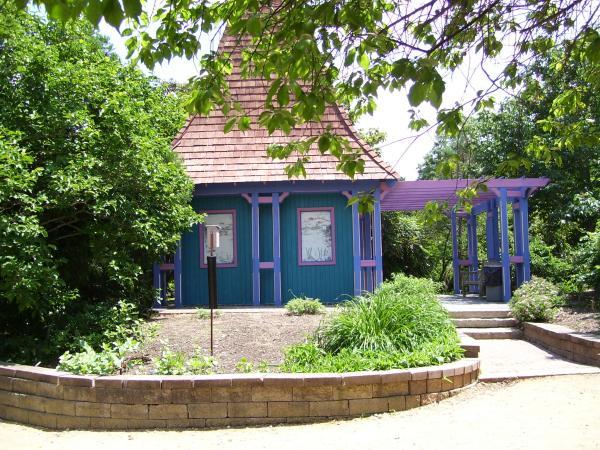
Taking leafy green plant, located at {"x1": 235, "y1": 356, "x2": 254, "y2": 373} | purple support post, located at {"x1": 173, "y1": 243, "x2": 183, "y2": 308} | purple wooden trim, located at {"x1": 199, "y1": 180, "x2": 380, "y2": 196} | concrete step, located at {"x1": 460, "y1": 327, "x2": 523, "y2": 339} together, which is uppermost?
purple wooden trim, located at {"x1": 199, "y1": 180, "x2": 380, "y2": 196}

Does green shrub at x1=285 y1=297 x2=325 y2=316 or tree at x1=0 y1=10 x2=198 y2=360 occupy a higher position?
tree at x1=0 y1=10 x2=198 y2=360

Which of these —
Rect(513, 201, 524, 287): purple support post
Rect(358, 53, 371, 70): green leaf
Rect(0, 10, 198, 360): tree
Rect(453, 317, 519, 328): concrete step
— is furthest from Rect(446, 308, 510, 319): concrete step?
Rect(358, 53, 371, 70): green leaf

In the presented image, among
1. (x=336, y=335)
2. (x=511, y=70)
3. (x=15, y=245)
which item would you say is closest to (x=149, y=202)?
(x=15, y=245)

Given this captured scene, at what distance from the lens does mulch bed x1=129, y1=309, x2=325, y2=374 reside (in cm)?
805

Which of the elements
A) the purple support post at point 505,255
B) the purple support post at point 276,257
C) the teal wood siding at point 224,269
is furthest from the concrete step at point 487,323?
the teal wood siding at point 224,269

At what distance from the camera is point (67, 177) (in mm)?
8234

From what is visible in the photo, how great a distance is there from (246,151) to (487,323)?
6.35 meters

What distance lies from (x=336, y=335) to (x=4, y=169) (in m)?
4.51

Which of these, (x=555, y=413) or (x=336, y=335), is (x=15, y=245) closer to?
(x=336, y=335)

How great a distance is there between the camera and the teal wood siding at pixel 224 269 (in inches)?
546

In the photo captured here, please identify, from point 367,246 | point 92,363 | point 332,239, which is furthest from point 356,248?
point 92,363

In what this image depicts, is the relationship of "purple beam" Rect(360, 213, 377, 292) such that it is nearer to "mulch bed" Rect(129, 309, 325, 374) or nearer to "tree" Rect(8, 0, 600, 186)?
"mulch bed" Rect(129, 309, 325, 374)

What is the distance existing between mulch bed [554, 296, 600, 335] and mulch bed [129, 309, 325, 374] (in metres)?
4.13

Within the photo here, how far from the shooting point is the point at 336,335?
7910mm
